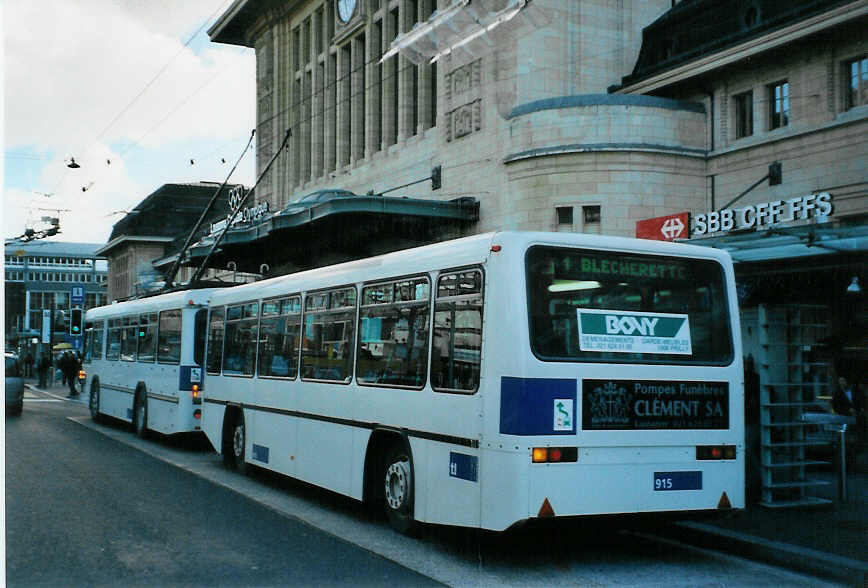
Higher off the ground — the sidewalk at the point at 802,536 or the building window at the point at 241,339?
the building window at the point at 241,339

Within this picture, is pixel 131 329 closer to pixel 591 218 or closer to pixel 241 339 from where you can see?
pixel 241 339

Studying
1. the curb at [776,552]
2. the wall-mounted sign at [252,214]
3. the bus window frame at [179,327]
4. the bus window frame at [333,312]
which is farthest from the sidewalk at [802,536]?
the wall-mounted sign at [252,214]

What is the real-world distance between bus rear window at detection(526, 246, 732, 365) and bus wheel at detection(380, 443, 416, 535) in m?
2.07

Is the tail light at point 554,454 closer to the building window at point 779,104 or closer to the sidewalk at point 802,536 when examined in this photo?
→ the sidewalk at point 802,536

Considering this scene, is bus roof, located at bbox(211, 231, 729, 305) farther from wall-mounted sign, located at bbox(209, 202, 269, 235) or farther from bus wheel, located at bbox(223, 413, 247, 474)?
wall-mounted sign, located at bbox(209, 202, 269, 235)

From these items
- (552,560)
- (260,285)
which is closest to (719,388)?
(552,560)

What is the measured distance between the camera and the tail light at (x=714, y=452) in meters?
8.64

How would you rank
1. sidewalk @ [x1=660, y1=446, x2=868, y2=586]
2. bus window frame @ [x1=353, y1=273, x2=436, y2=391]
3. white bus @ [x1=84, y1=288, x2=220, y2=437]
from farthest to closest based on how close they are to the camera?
white bus @ [x1=84, y1=288, x2=220, y2=437], bus window frame @ [x1=353, y1=273, x2=436, y2=391], sidewalk @ [x1=660, y1=446, x2=868, y2=586]

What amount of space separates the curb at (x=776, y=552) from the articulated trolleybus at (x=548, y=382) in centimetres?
41

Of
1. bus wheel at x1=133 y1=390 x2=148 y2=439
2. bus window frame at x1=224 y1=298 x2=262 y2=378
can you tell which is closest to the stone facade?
Answer: bus wheel at x1=133 y1=390 x2=148 y2=439

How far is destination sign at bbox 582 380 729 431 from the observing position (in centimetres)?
820

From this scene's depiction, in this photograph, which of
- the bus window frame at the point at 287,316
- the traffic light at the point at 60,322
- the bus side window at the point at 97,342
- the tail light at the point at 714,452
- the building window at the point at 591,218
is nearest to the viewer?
the tail light at the point at 714,452

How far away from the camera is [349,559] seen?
27.2ft

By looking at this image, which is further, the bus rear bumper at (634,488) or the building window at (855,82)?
the building window at (855,82)
